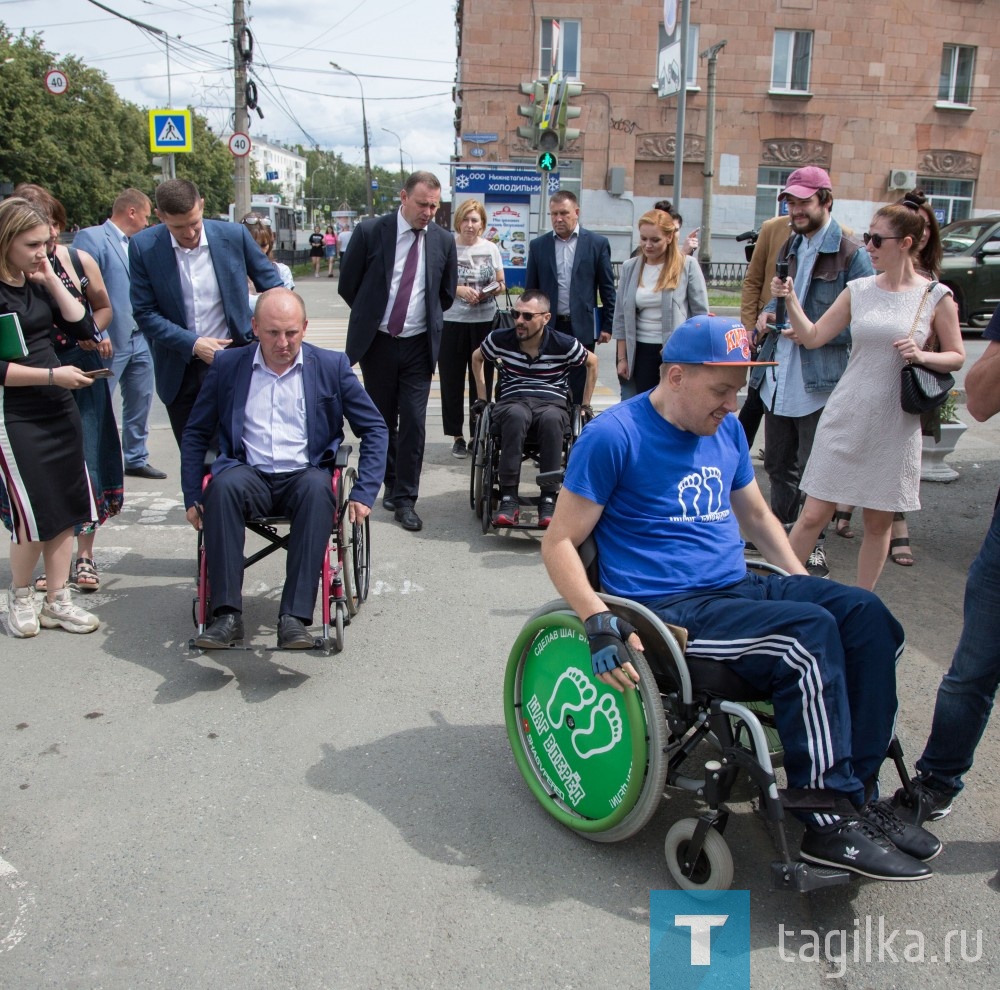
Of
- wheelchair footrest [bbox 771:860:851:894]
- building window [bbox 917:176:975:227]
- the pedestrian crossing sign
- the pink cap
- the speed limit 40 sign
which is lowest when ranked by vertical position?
wheelchair footrest [bbox 771:860:851:894]

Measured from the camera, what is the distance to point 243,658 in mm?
4227

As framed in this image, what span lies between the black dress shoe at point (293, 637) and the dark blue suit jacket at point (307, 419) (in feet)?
2.17

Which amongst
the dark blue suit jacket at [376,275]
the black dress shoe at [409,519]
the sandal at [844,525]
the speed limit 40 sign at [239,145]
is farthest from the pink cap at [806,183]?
the speed limit 40 sign at [239,145]

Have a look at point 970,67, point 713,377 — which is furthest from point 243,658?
point 970,67

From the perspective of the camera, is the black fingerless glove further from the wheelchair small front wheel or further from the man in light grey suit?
the man in light grey suit

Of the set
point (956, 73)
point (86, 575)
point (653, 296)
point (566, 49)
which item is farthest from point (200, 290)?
point (956, 73)

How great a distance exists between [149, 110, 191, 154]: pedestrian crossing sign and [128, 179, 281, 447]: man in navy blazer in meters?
10.6

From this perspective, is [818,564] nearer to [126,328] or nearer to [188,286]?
[188,286]

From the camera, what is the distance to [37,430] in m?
4.26

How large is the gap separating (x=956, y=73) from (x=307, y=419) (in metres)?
33.3

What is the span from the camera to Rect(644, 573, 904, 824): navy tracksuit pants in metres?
2.50

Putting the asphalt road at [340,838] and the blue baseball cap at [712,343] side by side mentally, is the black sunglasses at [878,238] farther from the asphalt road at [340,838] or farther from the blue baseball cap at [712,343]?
the asphalt road at [340,838]

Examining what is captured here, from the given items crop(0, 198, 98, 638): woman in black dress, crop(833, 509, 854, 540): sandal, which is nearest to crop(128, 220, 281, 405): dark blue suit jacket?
crop(0, 198, 98, 638): woman in black dress

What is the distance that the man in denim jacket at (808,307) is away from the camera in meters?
4.85
